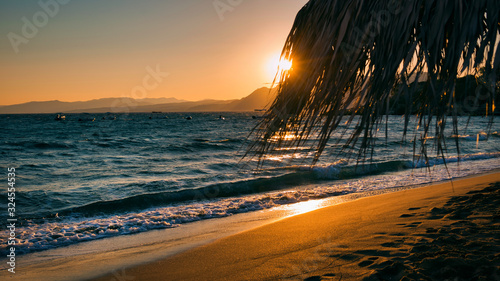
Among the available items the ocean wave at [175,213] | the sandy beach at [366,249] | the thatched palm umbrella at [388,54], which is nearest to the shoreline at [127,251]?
the sandy beach at [366,249]

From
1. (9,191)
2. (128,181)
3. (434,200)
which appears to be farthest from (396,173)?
(9,191)

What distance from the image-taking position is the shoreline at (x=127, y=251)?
428cm

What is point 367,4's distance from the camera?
253 cm

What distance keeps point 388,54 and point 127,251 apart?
15.5 ft

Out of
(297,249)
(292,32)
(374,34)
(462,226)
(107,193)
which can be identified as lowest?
(107,193)

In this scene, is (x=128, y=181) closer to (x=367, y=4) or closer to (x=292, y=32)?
(x=292, y=32)

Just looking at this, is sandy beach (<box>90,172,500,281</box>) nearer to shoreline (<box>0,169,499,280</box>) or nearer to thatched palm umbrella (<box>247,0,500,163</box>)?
shoreline (<box>0,169,499,280</box>)

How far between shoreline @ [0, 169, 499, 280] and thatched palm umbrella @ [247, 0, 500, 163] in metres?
3.21

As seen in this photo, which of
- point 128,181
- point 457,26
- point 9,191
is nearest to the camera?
point 457,26

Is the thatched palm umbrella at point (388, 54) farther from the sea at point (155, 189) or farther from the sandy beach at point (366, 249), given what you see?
the sandy beach at point (366, 249)

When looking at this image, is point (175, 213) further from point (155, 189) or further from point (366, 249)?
point (366, 249)

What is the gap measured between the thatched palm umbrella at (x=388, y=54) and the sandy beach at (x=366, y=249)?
1.16 meters

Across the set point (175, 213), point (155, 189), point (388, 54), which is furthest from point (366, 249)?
point (155, 189)

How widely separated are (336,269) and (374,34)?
223 cm
